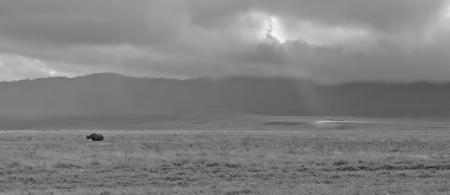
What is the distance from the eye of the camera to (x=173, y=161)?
2611 cm

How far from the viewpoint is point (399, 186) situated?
56.9 feet

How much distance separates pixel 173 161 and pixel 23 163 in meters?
6.30

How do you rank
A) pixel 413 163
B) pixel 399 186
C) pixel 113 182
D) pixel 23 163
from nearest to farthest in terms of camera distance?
pixel 399 186 → pixel 113 182 → pixel 23 163 → pixel 413 163

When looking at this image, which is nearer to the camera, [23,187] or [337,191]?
[337,191]

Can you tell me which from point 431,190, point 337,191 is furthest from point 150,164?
point 431,190

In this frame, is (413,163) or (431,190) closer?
(431,190)

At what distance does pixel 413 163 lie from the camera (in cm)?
2592

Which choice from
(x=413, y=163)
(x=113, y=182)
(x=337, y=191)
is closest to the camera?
(x=337, y=191)

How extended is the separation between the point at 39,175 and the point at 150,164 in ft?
17.3

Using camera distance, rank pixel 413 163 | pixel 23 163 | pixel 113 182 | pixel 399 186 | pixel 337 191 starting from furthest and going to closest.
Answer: pixel 413 163 < pixel 23 163 < pixel 113 182 < pixel 399 186 < pixel 337 191

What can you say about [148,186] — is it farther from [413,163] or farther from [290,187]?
[413,163]

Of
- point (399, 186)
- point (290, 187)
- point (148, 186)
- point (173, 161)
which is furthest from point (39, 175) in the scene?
point (399, 186)

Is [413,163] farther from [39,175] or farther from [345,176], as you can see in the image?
[39,175]

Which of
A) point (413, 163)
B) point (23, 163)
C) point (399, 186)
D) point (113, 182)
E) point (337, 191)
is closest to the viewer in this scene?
point (337, 191)
